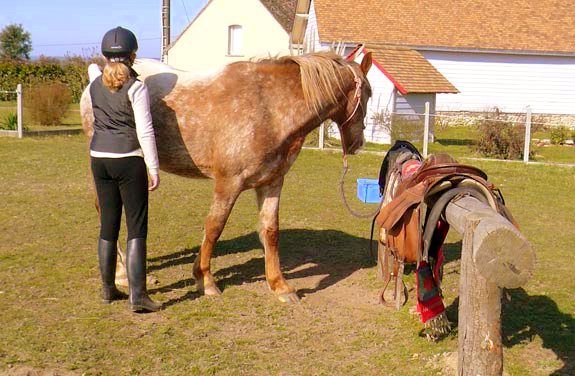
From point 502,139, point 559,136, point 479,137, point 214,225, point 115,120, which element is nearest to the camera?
point 115,120

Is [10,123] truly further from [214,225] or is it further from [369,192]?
[214,225]

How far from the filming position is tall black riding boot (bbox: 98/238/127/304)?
550cm

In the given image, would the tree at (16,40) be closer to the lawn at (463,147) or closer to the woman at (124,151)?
the lawn at (463,147)

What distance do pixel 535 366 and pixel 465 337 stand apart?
59.5 inches

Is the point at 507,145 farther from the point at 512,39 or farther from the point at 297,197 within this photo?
the point at 512,39

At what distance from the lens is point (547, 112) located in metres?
30.3

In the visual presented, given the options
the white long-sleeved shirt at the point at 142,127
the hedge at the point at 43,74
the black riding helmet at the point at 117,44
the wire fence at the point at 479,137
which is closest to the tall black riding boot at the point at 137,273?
the white long-sleeved shirt at the point at 142,127

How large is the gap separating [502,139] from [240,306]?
13.0 m

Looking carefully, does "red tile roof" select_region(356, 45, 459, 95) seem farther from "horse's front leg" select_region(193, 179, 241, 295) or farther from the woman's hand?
the woman's hand

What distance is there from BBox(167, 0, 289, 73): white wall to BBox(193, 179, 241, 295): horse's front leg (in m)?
30.2

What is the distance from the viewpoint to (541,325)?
5.42 metres

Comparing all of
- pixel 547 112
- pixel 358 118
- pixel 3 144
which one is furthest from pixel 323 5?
pixel 358 118

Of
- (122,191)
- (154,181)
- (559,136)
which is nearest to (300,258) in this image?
(154,181)

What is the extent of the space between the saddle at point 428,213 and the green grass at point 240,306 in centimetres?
47
